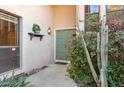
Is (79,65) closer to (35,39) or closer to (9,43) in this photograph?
(9,43)

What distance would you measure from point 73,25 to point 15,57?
3328 millimetres

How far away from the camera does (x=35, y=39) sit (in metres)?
5.92

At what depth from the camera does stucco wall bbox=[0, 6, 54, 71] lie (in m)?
5.14

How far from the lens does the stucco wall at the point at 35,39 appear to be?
514 cm

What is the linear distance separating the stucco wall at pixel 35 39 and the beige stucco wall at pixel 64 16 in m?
0.34

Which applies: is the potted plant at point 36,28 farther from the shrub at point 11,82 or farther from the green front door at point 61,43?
the shrub at point 11,82

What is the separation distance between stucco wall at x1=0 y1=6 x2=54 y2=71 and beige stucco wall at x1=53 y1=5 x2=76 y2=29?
1.12ft

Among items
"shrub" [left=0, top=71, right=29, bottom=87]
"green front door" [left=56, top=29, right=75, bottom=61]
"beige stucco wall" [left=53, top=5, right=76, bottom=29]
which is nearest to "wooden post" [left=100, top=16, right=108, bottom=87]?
"shrub" [left=0, top=71, right=29, bottom=87]

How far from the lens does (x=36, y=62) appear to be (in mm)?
6031

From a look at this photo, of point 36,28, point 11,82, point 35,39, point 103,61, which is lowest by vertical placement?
point 11,82

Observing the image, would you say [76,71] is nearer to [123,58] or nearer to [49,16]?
[123,58]

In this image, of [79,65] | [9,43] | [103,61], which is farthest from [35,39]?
[103,61]

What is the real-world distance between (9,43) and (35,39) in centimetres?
139
